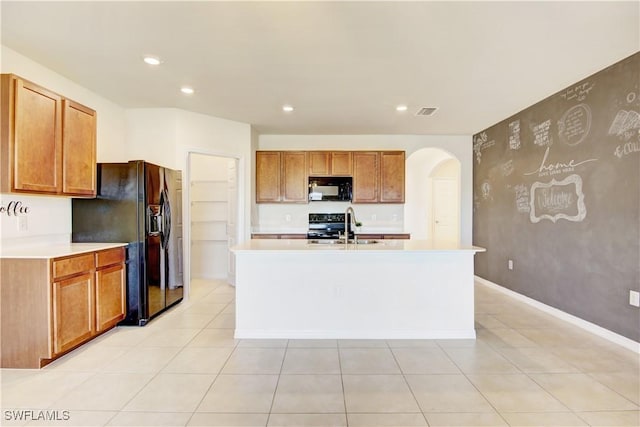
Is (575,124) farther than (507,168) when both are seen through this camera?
No

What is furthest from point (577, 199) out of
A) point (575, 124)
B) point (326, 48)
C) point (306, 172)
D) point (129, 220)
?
point (129, 220)

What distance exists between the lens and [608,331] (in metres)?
2.97

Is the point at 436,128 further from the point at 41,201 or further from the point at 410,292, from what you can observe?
the point at 41,201

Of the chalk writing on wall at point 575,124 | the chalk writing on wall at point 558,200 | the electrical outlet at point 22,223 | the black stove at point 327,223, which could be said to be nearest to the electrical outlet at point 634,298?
the chalk writing on wall at point 558,200

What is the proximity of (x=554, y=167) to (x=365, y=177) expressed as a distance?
252cm

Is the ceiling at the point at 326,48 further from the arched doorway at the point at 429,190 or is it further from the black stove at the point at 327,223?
the arched doorway at the point at 429,190

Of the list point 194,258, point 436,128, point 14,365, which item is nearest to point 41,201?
point 14,365

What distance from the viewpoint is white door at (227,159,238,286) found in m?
4.93

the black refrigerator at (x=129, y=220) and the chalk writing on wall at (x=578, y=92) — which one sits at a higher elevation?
the chalk writing on wall at (x=578, y=92)

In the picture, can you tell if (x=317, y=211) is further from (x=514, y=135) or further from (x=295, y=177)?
(x=514, y=135)

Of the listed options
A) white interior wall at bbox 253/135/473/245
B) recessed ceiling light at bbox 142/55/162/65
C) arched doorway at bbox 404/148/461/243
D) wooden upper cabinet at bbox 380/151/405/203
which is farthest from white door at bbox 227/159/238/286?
arched doorway at bbox 404/148/461/243

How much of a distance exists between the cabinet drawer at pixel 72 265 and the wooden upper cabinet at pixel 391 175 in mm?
3966

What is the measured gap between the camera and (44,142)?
2.64 m

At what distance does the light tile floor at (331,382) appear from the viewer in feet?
6.16
